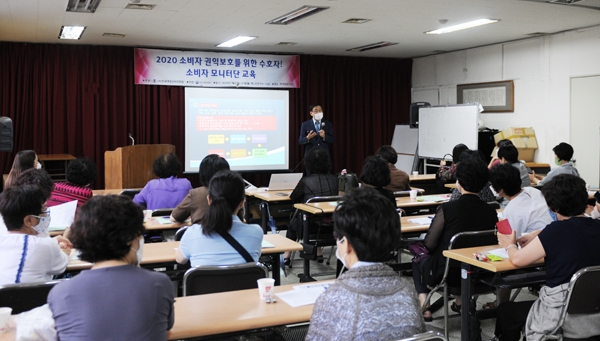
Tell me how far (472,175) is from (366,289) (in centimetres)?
225

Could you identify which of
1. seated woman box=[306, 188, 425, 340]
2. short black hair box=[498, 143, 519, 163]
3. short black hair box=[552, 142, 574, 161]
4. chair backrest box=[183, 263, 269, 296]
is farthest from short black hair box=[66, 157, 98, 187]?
short black hair box=[552, 142, 574, 161]

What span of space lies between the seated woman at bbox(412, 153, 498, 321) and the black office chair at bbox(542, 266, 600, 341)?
1.02 meters

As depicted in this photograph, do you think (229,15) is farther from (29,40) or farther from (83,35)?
(29,40)

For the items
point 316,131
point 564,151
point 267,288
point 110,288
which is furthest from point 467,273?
point 316,131

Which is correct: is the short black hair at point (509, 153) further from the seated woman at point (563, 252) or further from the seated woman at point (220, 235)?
the seated woman at point (220, 235)

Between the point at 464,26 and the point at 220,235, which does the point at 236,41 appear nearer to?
the point at 464,26

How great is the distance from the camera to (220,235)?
2.88 metres

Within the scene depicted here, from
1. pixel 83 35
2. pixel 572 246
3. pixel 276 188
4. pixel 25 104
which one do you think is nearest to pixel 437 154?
pixel 276 188

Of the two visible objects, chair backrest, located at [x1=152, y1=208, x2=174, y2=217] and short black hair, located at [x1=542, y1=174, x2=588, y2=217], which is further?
chair backrest, located at [x1=152, y1=208, x2=174, y2=217]

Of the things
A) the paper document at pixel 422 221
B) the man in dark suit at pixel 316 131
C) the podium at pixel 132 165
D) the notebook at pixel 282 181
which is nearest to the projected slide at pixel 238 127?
the man in dark suit at pixel 316 131

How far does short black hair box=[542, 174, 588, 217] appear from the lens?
2.85 meters

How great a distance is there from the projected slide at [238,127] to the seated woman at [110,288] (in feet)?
26.0

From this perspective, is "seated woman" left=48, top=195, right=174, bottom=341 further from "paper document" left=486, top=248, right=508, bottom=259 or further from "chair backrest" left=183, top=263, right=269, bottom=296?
"paper document" left=486, top=248, right=508, bottom=259

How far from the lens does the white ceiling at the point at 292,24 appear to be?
6350 mm
